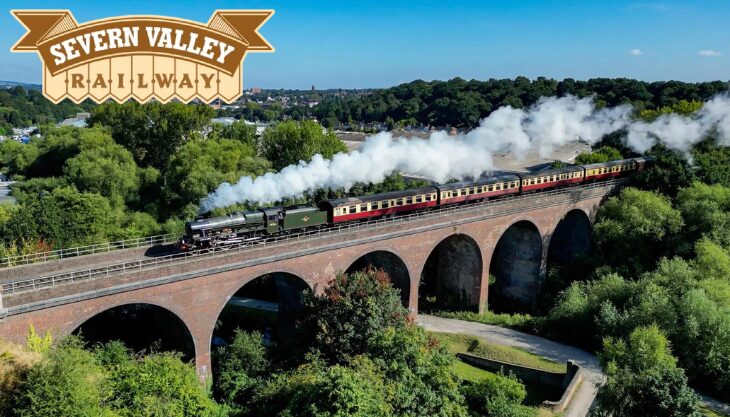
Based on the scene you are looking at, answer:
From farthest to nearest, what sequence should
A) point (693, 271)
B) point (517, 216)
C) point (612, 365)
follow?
1. point (517, 216)
2. point (693, 271)
3. point (612, 365)

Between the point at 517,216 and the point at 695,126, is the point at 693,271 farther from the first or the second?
the point at 695,126

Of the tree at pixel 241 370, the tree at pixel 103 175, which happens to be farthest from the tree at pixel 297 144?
the tree at pixel 241 370

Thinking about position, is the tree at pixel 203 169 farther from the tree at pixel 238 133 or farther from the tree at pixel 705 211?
the tree at pixel 705 211

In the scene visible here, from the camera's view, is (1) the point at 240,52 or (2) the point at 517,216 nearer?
(1) the point at 240,52

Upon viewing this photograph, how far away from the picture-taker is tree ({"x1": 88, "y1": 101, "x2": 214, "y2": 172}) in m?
65.1

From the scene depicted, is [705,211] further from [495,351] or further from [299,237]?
[299,237]

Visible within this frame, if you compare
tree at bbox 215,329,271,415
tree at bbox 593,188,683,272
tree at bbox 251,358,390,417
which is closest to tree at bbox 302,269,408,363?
tree at bbox 215,329,271,415

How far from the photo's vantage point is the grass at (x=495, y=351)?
33.6 m

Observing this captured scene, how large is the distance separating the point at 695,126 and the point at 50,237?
59352 millimetres

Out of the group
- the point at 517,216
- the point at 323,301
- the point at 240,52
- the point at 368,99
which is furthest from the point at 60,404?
the point at 368,99

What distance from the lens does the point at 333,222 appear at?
34.2 m

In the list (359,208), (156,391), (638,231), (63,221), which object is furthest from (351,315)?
(638,231)

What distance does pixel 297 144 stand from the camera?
198 ft

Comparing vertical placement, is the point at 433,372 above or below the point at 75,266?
below
